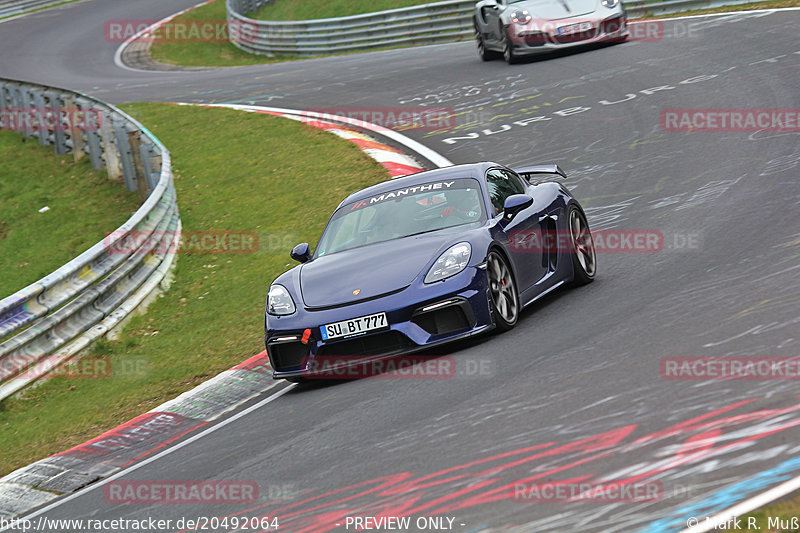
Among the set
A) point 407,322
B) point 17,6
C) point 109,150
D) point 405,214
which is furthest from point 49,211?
point 17,6

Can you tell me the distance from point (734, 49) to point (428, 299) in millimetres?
12062

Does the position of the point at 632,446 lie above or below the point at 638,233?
above

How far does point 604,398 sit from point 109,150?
12.6 m

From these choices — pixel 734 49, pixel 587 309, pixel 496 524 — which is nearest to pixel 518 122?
pixel 734 49

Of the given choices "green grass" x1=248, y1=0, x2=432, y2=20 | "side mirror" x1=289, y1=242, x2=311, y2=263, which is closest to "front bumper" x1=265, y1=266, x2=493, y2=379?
"side mirror" x1=289, y1=242, x2=311, y2=263

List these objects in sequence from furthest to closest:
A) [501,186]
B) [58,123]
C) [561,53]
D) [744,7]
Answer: [744,7] → [561,53] → [58,123] → [501,186]

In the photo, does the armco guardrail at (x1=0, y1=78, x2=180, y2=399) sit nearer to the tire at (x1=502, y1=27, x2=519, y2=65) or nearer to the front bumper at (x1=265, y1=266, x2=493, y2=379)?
the front bumper at (x1=265, y1=266, x2=493, y2=379)

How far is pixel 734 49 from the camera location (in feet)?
59.7

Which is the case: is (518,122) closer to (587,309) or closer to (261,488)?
(587,309)

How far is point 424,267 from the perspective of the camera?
26.4ft

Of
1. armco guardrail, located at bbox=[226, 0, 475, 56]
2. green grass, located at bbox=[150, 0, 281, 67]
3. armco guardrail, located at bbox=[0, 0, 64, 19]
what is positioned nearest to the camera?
armco guardrail, located at bbox=[226, 0, 475, 56]

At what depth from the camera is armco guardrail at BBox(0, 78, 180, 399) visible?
9.73 meters

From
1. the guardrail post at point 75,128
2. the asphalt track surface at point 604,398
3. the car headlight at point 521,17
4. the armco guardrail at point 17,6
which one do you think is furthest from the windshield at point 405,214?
the armco guardrail at point 17,6

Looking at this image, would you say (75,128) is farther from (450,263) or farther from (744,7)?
(450,263)
